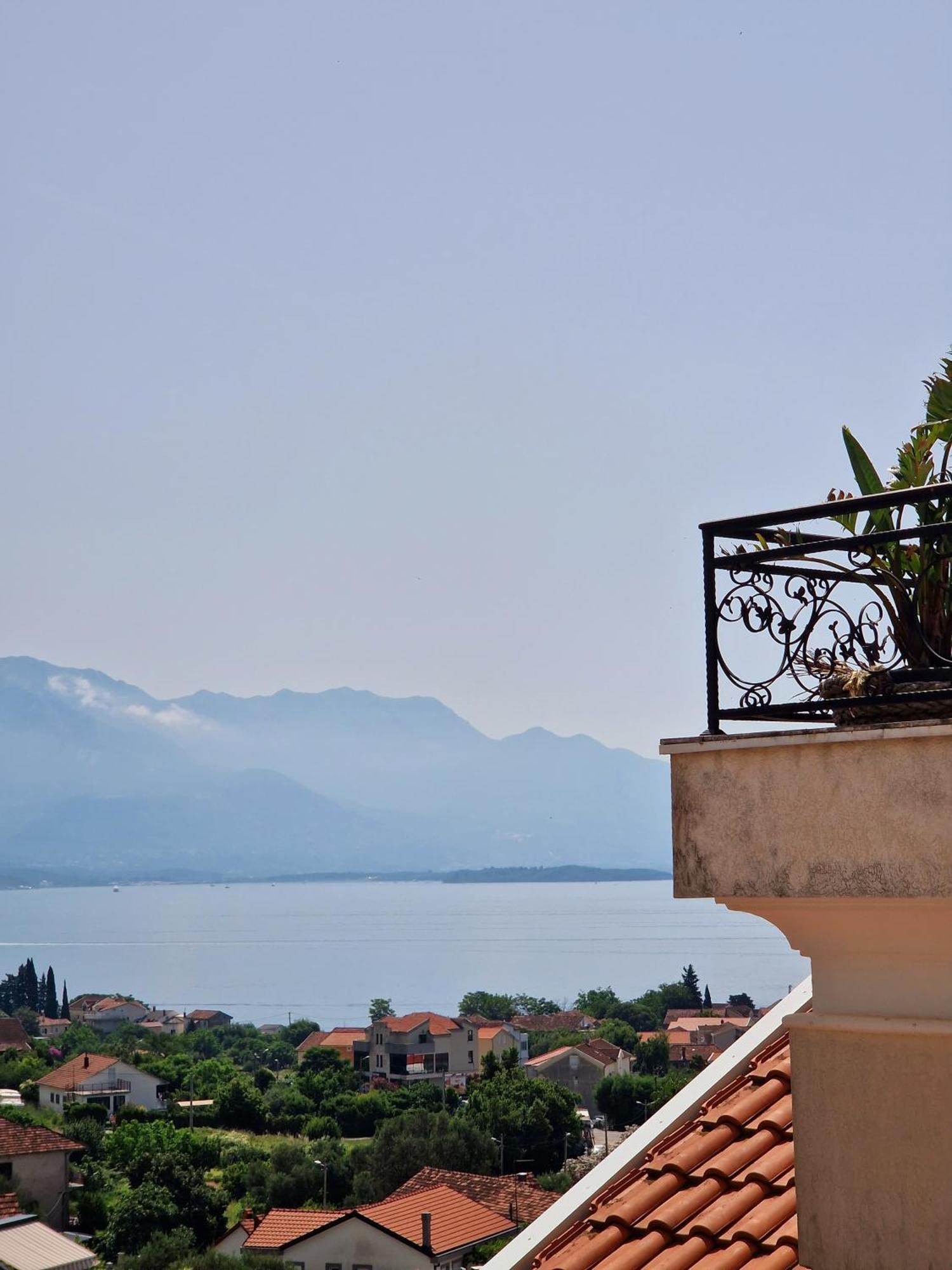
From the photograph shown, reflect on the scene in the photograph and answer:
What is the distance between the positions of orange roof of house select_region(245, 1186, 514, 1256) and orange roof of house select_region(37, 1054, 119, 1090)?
34219 millimetres

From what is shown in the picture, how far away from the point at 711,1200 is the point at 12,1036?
100325 mm

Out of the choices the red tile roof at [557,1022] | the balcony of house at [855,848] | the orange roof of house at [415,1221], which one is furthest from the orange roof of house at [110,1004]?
the balcony of house at [855,848]

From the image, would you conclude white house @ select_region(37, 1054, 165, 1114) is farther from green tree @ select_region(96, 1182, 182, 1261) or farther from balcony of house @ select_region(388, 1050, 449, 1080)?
green tree @ select_region(96, 1182, 182, 1261)

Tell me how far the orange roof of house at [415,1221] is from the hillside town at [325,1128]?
3.2 inches

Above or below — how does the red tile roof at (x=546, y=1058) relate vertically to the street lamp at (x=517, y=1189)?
below

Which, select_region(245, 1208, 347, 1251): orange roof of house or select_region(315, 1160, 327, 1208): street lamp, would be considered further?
select_region(315, 1160, 327, 1208): street lamp

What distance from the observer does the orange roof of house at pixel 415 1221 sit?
3434cm

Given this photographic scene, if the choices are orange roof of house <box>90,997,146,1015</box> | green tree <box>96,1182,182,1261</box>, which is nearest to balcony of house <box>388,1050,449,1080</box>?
green tree <box>96,1182,182,1261</box>

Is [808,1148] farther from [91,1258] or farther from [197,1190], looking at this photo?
[197,1190]

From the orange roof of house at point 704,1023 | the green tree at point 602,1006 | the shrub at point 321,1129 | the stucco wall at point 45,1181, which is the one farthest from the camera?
the green tree at point 602,1006

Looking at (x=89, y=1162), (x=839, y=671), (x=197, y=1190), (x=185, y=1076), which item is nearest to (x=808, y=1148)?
(x=839, y=671)

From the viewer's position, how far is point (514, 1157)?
5547 cm

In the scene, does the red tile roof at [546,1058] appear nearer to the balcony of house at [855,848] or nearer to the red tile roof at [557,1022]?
the red tile roof at [557,1022]

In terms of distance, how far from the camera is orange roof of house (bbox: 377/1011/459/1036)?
8925 centimetres
